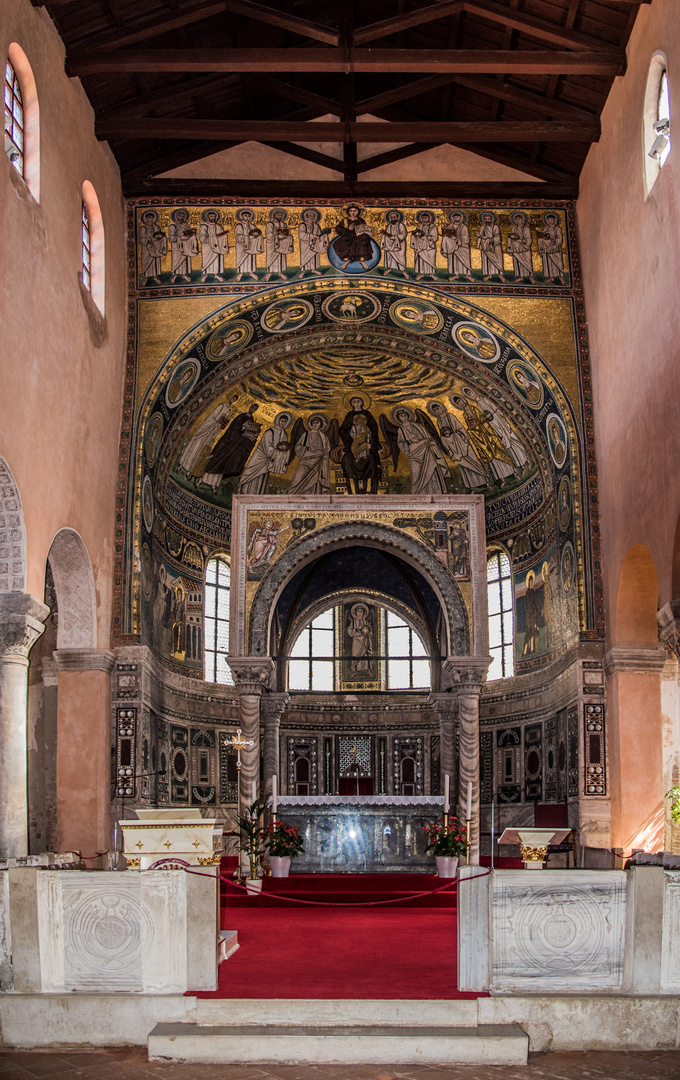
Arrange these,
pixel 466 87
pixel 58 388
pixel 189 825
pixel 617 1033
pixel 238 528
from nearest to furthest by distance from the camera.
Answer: pixel 617 1033 → pixel 189 825 → pixel 58 388 → pixel 466 87 → pixel 238 528

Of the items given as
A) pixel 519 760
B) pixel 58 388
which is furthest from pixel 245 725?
pixel 58 388

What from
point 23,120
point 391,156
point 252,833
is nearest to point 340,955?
point 252,833

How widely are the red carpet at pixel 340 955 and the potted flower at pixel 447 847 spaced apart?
2062mm

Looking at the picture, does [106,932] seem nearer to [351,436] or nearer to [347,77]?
[347,77]

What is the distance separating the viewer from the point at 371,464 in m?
23.9

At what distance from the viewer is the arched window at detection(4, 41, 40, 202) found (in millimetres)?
13953

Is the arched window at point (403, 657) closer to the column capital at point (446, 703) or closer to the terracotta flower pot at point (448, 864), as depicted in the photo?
the column capital at point (446, 703)

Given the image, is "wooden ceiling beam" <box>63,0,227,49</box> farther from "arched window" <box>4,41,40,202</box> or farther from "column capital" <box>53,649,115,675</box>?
"column capital" <box>53,649,115,675</box>

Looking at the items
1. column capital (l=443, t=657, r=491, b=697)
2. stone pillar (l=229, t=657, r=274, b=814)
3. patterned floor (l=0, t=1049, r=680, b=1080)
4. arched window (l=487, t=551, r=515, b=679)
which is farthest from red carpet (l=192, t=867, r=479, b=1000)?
arched window (l=487, t=551, r=515, b=679)

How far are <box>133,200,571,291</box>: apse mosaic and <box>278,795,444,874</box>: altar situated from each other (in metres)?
9.35

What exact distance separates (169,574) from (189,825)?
1019 cm

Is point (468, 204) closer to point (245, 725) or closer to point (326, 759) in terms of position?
point (245, 725)

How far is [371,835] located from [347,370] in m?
8.94

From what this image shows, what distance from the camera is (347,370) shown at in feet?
73.5
